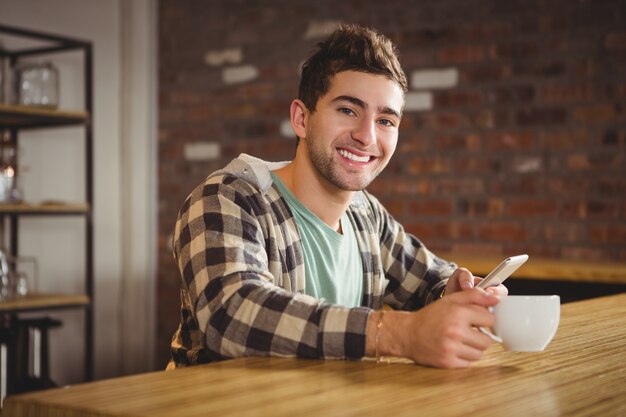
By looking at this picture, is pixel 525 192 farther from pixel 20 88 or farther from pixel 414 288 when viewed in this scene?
pixel 20 88

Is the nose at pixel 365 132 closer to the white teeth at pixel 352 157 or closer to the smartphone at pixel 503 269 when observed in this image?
the white teeth at pixel 352 157

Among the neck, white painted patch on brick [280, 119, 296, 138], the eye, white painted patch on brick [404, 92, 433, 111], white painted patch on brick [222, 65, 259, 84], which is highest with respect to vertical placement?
white painted patch on brick [222, 65, 259, 84]

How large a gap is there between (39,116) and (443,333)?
9.34 ft

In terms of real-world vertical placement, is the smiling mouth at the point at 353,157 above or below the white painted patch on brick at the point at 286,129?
below

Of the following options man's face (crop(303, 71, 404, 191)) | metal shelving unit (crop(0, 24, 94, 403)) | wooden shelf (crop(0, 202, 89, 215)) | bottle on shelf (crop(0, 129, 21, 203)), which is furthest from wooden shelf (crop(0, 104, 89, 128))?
man's face (crop(303, 71, 404, 191))

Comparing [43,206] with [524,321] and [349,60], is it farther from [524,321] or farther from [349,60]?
[524,321]

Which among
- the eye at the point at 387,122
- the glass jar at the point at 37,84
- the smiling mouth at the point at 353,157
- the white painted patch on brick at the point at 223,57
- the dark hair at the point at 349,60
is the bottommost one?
the smiling mouth at the point at 353,157

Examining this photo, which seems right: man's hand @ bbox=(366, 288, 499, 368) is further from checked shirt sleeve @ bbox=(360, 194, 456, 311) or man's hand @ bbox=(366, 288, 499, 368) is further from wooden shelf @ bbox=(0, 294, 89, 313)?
wooden shelf @ bbox=(0, 294, 89, 313)

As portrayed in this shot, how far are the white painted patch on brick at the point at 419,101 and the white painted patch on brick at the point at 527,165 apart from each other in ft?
1.51

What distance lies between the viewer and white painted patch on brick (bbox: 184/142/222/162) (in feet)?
14.8

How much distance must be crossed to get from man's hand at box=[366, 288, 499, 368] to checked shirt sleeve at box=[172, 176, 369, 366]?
5 cm

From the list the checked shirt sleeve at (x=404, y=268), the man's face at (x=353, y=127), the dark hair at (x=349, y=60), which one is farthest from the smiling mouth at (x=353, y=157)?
the checked shirt sleeve at (x=404, y=268)

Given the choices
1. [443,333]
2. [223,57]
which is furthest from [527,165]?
[443,333]

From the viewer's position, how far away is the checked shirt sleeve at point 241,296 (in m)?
1.29
